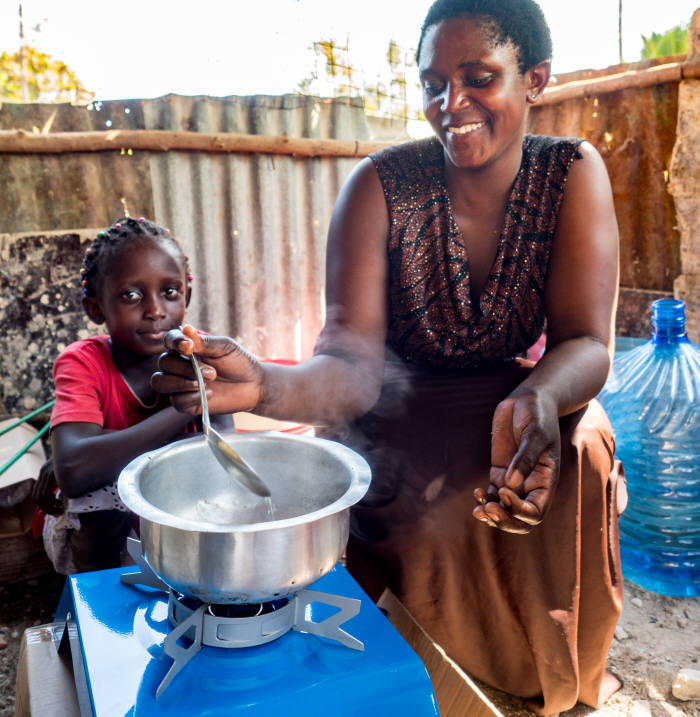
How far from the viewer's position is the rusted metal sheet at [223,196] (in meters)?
3.01

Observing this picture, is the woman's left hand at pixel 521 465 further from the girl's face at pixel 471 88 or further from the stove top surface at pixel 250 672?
the girl's face at pixel 471 88

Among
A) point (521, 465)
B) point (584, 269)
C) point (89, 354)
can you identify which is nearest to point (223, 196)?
point (89, 354)

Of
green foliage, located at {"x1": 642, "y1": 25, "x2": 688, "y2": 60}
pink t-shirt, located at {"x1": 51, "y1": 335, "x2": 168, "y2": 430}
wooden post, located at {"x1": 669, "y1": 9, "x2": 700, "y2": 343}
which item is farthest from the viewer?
green foliage, located at {"x1": 642, "y1": 25, "x2": 688, "y2": 60}

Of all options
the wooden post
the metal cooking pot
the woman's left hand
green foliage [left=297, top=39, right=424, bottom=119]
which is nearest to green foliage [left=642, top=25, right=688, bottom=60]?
the wooden post

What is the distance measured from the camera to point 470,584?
A: 1.83 meters

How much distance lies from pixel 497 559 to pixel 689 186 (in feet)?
7.99

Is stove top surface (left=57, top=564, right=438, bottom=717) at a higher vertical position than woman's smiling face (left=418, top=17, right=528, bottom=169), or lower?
lower

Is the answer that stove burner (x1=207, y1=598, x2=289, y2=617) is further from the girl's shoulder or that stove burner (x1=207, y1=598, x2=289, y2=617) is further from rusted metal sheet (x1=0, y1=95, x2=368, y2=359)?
rusted metal sheet (x1=0, y1=95, x2=368, y2=359)

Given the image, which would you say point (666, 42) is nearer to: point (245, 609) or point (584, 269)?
point (584, 269)

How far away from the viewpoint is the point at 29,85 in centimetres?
311

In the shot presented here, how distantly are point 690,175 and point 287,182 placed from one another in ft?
6.56

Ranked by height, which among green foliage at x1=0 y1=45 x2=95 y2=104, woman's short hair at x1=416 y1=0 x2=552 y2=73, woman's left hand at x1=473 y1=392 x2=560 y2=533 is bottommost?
woman's left hand at x1=473 y1=392 x2=560 y2=533

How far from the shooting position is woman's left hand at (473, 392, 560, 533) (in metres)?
1.33

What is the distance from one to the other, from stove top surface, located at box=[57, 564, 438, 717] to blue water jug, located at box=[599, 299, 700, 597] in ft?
5.77
